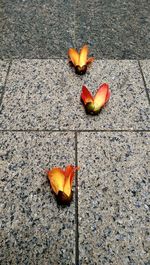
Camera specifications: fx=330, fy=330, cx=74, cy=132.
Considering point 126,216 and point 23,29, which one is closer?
point 126,216

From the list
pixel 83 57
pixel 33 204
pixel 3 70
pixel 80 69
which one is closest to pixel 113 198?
pixel 33 204

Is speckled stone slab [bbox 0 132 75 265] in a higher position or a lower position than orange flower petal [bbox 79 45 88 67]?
lower

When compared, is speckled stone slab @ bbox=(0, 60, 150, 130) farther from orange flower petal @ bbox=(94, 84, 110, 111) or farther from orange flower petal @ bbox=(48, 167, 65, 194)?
orange flower petal @ bbox=(48, 167, 65, 194)

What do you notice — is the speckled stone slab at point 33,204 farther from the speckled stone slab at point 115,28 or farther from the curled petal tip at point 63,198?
the speckled stone slab at point 115,28

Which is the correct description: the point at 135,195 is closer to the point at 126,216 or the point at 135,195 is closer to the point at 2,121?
the point at 126,216

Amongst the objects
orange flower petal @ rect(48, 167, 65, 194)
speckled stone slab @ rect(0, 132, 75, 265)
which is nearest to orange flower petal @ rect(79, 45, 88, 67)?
speckled stone slab @ rect(0, 132, 75, 265)

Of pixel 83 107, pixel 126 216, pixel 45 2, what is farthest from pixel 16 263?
pixel 45 2
